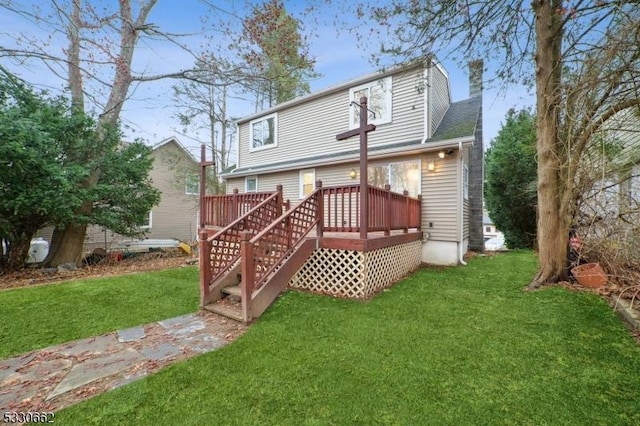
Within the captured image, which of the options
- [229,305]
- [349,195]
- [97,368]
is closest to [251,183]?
[349,195]

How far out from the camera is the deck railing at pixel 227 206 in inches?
262

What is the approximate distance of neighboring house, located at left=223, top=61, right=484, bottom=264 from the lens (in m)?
7.83

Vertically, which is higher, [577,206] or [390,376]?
[577,206]

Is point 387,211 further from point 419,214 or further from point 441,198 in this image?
point 441,198

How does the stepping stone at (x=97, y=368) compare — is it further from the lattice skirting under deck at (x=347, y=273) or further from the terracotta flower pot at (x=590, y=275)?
the terracotta flower pot at (x=590, y=275)

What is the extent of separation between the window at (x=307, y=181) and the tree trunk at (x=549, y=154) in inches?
266

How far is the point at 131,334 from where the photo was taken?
3.79m

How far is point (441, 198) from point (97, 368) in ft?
26.1

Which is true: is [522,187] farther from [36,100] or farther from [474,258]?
[36,100]

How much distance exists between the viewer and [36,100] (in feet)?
25.6

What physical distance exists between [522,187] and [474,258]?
202 inches

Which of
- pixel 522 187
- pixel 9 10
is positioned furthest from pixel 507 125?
pixel 9 10

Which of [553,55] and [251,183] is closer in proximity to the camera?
[553,55]

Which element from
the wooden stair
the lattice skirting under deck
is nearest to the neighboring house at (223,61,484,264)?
the lattice skirting under deck
